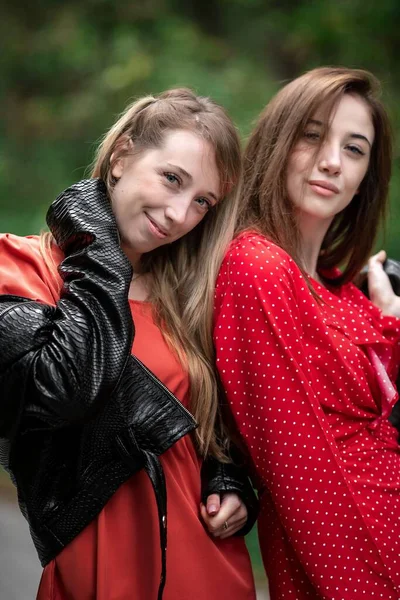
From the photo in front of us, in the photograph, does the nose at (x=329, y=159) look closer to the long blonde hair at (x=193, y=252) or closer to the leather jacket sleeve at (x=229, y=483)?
the long blonde hair at (x=193, y=252)

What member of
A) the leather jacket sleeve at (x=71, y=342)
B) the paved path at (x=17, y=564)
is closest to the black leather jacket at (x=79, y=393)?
the leather jacket sleeve at (x=71, y=342)

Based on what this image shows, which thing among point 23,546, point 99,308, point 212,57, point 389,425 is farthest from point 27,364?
point 212,57

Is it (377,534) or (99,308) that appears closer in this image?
(99,308)

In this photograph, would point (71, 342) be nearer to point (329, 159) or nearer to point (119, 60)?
point (329, 159)

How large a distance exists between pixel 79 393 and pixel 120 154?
0.59 m

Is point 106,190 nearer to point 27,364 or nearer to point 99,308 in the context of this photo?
point 99,308

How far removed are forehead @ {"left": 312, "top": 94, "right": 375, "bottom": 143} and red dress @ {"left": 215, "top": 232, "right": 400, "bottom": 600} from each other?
0.35 meters

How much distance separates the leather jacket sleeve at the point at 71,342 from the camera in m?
1.38

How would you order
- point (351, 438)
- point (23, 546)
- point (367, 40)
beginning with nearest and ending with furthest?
point (351, 438)
point (23, 546)
point (367, 40)

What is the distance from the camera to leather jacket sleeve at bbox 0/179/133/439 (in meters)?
1.38

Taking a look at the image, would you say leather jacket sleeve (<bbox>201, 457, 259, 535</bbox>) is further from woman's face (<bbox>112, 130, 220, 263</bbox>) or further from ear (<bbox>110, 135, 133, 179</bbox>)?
ear (<bbox>110, 135, 133, 179</bbox>)

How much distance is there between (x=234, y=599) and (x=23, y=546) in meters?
1.60

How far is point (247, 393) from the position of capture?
1.69 m

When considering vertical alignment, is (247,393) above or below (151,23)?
below
